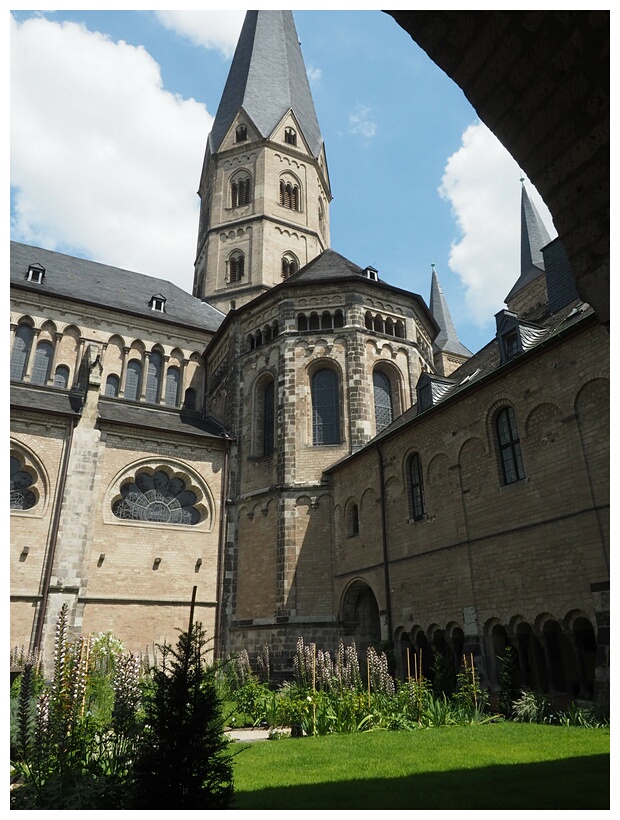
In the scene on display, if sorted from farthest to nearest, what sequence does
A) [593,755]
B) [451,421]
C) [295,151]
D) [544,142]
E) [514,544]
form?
[295,151] → [451,421] → [514,544] → [593,755] → [544,142]

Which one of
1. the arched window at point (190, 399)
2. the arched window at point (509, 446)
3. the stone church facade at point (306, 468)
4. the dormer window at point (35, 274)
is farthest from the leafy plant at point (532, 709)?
the dormer window at point (35, 274)

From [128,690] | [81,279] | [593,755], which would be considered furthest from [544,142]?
[81,279]

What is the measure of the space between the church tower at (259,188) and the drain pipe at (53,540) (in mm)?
15777

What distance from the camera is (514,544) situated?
42.9 ft

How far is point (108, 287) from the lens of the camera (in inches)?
1237

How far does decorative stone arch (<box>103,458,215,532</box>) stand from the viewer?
21.4 metres

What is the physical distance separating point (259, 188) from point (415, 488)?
25553mm

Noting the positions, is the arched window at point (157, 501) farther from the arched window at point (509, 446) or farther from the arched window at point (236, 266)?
the arched window at point (236, 266)

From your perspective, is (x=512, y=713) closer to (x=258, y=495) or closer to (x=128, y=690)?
(x=128, y=690)

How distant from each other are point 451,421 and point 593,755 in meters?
9.44

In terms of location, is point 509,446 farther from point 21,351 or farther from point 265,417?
point 21,351

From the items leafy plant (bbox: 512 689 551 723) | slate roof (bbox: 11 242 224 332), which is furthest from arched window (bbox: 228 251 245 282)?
leafy plant (bbox: 512 689 551 723)

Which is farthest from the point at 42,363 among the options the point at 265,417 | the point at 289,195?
the point at 289,195

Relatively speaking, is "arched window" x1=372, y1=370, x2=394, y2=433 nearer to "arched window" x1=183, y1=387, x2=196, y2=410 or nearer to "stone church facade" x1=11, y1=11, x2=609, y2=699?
"stone church facade" x1=11, y1=11, x2=609, y2=699
